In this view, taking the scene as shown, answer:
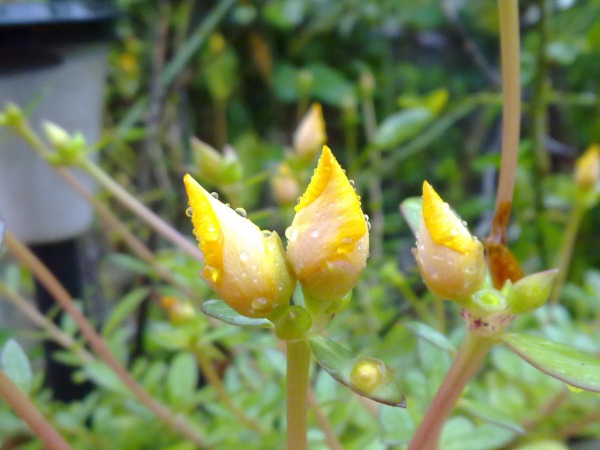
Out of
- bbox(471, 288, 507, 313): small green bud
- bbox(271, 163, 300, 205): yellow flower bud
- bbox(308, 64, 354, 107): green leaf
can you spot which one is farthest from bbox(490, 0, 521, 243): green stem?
bbox(308, 64, 354, 107): green leaf

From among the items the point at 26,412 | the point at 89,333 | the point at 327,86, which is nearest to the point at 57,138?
the point at 89,333

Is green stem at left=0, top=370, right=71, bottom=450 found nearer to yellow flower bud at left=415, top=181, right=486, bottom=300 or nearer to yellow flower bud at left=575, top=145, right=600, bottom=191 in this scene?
yellow flower bud at left=415, top=181, right=486, bottom=300

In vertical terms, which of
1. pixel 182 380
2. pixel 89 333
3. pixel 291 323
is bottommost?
pixel 182 380

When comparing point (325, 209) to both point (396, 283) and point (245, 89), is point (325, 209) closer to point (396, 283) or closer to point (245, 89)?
point (396, 283)

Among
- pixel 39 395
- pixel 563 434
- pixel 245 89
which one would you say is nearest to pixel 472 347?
pixel 563 434

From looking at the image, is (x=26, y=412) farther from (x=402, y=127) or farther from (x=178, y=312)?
(x=402, y=127)

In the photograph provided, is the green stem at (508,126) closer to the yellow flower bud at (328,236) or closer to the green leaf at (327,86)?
the yellow flower bud at (328,236)

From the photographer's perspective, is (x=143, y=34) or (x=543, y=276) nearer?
(x=543, y=276)
